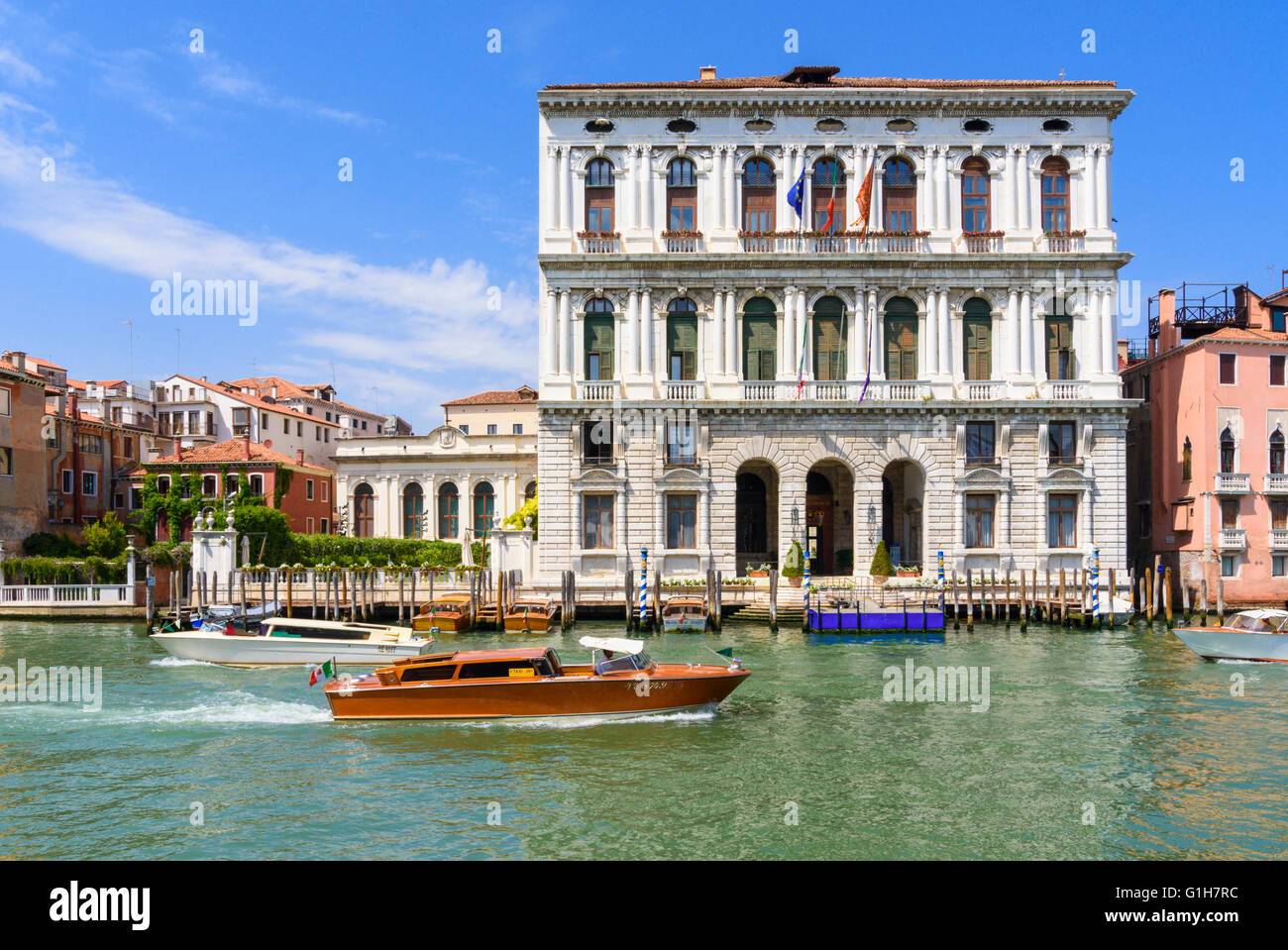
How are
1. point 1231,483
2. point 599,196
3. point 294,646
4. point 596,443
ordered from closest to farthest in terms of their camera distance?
point 294,646
point 1231,483
point 596,443
point 599,196

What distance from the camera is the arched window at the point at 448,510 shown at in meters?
53.5

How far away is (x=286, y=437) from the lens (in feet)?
204

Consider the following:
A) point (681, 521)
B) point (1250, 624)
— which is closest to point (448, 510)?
point (681, 521)

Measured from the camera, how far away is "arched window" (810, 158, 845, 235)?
40.9m

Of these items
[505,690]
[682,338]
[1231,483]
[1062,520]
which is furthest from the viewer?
[682,338]

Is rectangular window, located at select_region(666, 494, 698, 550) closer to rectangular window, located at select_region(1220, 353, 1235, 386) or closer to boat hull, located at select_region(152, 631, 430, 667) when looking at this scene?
boat hull, located at select_region(152, 631, 430, 667)

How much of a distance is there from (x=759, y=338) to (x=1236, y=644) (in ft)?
67.1

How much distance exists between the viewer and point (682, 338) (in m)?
40.8

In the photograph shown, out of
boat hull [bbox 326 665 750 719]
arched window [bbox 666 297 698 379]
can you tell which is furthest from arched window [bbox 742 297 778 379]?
boat hull [bbox 326 665 750 719]

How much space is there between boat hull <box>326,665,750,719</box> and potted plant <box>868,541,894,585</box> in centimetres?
2027

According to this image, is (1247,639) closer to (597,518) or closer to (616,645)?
(616,645)

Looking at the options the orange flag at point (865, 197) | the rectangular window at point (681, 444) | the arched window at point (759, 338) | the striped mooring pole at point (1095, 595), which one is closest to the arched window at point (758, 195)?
the arched window at point (759, 338)

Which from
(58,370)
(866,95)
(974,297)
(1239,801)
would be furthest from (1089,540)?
(58,370)

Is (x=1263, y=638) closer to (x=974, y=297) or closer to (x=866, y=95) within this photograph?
(x=974, y=297)
